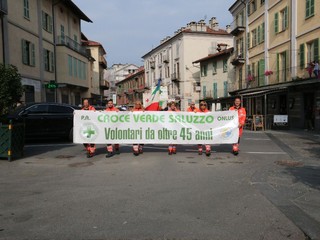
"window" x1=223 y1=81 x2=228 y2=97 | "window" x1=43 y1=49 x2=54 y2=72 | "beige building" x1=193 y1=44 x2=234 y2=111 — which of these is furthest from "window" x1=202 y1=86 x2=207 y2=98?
"window" x1=43 y1=49 x2=54 y2=72

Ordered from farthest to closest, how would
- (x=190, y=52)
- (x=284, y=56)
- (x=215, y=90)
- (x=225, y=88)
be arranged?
(x=190, y=52), (x=215, y=90), (x=225, y=88), (x=284, y=56)

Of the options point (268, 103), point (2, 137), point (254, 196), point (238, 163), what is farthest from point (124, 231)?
point (268, 103)

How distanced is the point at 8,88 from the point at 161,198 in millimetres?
6426

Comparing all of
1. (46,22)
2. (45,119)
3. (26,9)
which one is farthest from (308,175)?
(46,22)

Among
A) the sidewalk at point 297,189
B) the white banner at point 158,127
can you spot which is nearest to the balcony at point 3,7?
the white banner at point 158,127

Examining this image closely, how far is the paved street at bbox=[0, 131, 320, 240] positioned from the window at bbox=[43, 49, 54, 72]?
20711 mm

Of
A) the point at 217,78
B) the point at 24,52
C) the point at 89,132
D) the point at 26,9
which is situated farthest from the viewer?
the point at 217,78

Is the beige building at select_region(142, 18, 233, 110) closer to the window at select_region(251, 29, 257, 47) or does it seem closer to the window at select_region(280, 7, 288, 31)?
the window at select_region(251, 29, 257, 47)

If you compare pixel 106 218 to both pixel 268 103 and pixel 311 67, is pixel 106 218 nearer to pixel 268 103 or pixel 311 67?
pixel 311 67

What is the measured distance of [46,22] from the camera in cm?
2908

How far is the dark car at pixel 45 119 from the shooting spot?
13.8 meters

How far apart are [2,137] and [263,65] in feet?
81.6

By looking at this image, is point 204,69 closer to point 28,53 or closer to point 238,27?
point 238,27

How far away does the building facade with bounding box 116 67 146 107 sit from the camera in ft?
272
